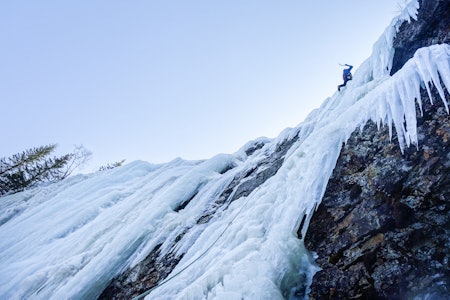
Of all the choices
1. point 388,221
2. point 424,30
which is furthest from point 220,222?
point 424,30

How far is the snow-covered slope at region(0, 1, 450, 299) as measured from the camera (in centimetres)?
364

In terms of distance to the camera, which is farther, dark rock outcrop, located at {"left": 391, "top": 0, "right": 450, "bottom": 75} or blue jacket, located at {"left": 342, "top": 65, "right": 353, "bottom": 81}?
blue jacket, located at {"left": 342, "top": 65, "right": 353, "bottom": 81}

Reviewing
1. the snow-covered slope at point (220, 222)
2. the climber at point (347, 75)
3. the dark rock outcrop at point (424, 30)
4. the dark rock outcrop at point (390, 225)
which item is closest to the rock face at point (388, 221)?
the dark rock outcrop at point (390, 225)

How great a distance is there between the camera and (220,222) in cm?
526

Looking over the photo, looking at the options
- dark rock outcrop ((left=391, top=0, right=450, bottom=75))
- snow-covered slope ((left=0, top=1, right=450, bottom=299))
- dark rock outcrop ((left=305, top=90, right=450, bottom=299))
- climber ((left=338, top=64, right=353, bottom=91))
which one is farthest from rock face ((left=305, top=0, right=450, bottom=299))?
climber ((left=338, top=64, right=353, bottom=91))

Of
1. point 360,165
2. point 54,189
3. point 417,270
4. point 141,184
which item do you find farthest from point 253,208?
point 54,189

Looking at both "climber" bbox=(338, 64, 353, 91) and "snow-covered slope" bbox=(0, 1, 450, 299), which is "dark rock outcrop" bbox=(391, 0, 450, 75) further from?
"climber" bbox=(338, 64, 353, 91)

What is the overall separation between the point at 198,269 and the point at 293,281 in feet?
4.70

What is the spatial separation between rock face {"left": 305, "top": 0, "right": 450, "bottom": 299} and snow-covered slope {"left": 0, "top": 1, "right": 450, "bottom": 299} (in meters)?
0.21

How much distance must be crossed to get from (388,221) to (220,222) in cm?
283

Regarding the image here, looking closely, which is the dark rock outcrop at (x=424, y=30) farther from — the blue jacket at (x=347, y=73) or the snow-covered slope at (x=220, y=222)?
the blue jacket at (x=347, y=73)

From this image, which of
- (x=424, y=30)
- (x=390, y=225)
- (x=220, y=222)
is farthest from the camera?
(x=424, y=30)

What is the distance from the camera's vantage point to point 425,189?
127 inches

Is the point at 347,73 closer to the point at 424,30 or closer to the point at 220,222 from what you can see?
the point at 424,30
